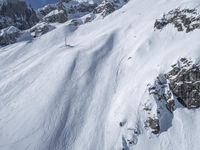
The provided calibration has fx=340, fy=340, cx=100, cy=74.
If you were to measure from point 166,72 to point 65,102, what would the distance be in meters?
13.1

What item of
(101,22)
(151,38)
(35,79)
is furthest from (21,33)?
(151,38)

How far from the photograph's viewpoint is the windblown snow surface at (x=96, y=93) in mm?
35938

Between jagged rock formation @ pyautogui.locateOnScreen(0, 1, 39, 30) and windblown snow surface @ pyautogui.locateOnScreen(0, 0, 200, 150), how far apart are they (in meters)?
55.8

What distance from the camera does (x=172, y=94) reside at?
36.9m

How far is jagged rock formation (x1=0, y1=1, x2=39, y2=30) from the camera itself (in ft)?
361

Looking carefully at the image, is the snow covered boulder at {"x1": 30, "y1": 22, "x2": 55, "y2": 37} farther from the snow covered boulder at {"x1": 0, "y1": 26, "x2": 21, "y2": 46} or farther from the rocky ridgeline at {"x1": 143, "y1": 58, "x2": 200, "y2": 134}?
the rocky ridgeline at {"x1": 143, "y1": 58, "x2": 200, "y2": 134}

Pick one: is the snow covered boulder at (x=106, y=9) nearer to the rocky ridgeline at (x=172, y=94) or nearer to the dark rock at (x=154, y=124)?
the rocky ridgeline at (x=172, y=94)

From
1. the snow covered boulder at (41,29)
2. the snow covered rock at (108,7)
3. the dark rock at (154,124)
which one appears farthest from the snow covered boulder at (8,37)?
the dark rock at (154,124)

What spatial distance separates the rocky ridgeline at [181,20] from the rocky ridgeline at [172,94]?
9480 mm

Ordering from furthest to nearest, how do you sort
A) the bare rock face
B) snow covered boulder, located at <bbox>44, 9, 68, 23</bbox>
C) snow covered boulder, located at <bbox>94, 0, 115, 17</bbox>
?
1. snow covered boulder, located at <bbox>44, 9, 68, 23</bbox>
2. snow covered boulder, located at <bbox>94, 0, 115, 17</bbox>
3. the bare rock face

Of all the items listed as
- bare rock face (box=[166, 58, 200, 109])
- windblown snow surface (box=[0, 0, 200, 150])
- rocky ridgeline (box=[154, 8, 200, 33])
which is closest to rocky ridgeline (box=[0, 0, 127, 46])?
windblown snow surface (box=[0, 0, 200, 150])

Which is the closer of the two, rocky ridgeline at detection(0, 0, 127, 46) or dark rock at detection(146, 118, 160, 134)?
dark rock at detection(146, 118, 160, 134)

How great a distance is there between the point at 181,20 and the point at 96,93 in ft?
52.2

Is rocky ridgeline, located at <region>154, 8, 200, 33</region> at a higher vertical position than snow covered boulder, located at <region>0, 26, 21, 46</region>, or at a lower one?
higher
